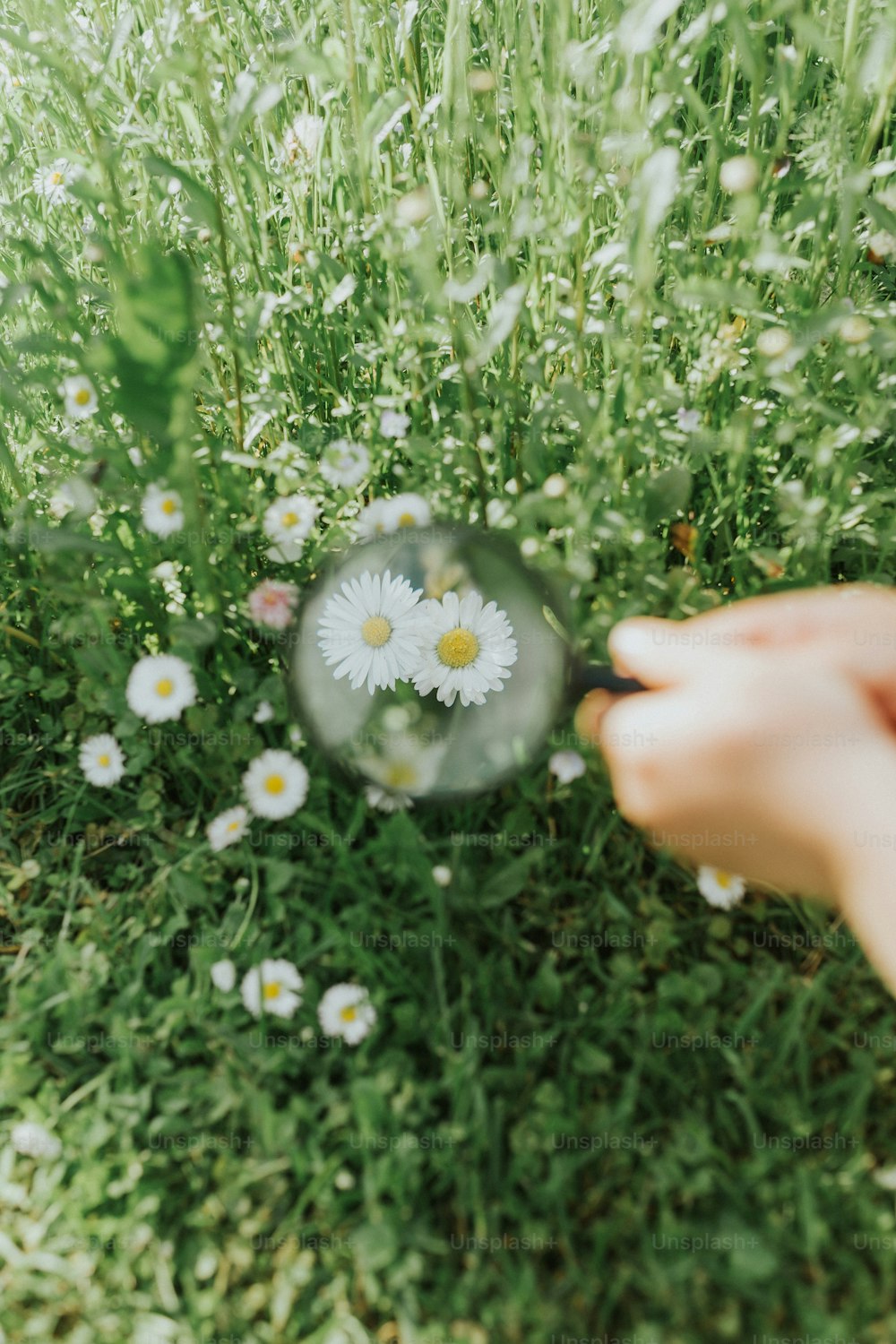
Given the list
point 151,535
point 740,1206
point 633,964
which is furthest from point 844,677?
point 151,535

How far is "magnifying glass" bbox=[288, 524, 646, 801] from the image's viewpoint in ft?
3.94

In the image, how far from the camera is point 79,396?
1.37m

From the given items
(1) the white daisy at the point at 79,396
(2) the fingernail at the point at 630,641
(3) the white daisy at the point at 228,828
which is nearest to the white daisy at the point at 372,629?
(3) the white daisy at the point at 228,828

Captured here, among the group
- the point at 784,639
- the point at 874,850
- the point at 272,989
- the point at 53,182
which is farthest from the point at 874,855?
the point at 53,182

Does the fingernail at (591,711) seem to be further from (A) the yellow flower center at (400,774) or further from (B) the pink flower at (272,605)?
(B) the pink flower at (272,605)

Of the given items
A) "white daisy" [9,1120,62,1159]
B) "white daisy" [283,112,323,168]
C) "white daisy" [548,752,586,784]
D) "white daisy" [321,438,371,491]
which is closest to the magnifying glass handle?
"white daisy" [548,752,586,784]

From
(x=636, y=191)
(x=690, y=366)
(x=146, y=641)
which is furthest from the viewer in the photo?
(x=690, y=366)

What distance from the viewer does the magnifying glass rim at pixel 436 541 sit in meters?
1.20

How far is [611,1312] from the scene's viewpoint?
3.01ft

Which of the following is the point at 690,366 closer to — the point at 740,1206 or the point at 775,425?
the point at 775,425

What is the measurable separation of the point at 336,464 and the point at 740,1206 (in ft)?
3.60

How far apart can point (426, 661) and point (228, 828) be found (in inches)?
13.9

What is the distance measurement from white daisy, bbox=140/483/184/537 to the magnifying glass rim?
20cm

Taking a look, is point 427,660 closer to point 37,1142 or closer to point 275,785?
point 275,785
